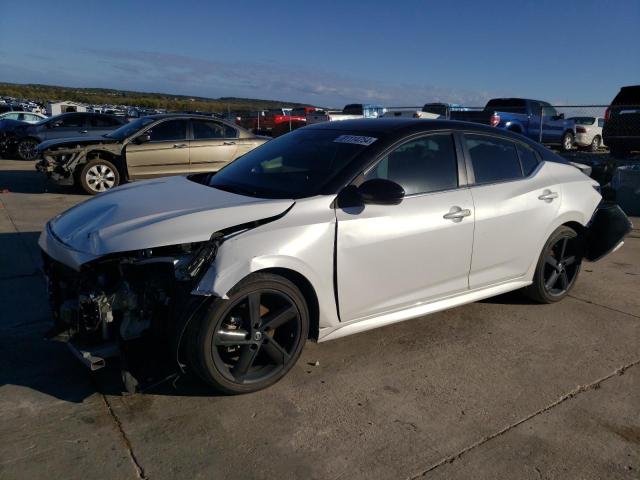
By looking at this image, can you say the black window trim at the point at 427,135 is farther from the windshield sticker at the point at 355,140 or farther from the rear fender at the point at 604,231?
the rear fender at the point at 604,231

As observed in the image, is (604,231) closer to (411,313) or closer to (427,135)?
(427,135)

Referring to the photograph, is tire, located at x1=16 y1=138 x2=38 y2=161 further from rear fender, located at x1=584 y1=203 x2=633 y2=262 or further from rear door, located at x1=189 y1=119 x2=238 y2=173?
rear fender, located at x1=584 y1=203 x2=633 y2=262

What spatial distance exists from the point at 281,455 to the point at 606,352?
2643mm

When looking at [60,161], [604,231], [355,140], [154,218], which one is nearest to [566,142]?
[604,231]

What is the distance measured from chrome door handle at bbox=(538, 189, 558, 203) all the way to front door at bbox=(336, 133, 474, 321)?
0.90 m

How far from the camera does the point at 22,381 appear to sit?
11.3 feet

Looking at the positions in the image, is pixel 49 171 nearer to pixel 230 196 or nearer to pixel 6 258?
pixel 6 258

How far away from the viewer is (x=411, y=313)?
12.9ft

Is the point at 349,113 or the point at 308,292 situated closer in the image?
the point at 308,292

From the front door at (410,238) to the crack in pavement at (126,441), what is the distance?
145cm

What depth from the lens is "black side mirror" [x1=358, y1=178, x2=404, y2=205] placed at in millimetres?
3502

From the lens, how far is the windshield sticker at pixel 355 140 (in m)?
3.91

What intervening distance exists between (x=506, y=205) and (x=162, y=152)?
7.94 metres

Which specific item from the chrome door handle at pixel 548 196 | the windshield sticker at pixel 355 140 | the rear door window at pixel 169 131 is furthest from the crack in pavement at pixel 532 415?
the rear door window at pixel 169 131
